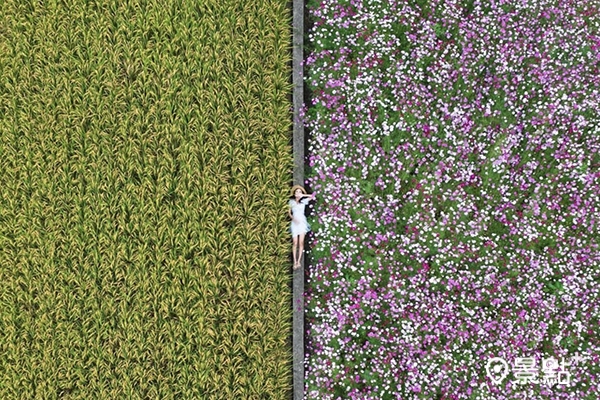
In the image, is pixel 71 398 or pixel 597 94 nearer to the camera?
pixel 71 398

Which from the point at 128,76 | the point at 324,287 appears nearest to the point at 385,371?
the point at 324,287

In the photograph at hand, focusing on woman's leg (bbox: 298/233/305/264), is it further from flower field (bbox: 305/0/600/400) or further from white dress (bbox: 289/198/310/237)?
flower field (bbox: 305/0/600/400)

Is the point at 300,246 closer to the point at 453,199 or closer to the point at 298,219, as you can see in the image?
the point at 298,219

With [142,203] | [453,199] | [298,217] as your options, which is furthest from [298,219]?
[453,199]

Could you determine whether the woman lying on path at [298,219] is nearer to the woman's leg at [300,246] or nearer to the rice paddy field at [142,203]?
the woman's leg at [300,246]

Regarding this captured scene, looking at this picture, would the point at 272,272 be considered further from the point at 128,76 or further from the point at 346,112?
the point at 128,76
